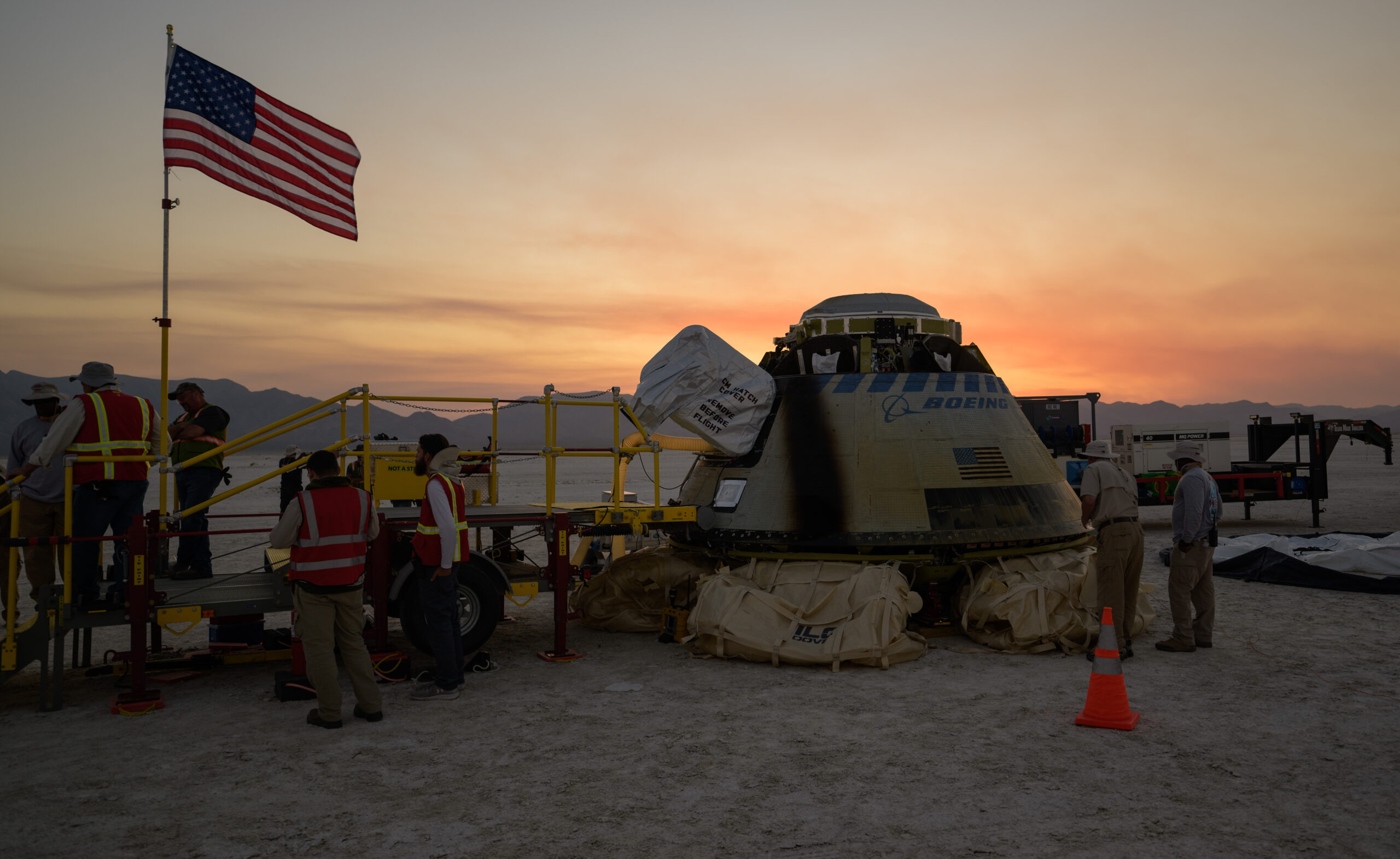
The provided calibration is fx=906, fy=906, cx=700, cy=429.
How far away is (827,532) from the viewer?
930 cm

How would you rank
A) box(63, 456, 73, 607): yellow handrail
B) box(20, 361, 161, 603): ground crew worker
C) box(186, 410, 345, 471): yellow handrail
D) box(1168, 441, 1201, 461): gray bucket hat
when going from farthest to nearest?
1. box(1168, 441, 1201, 461): gray bucket hat
2. box(186, 410, 345, 471): yellow handrail
3. box(20, 361, 161, 603): ground crew worker
4. box(63, 456, 73, 607): yellow handrail

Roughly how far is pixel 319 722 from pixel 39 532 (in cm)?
371

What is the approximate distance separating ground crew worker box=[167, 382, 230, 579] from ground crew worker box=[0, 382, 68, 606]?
0.95 meters

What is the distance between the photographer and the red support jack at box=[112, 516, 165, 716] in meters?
7.21

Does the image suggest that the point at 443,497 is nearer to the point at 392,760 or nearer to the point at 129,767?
the point at 392,760

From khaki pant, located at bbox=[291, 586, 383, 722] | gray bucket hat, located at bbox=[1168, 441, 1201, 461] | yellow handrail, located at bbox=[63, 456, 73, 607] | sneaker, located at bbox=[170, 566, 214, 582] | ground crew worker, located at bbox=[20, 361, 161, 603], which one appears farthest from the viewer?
gray bucket hat, located at bbox=[1168, 441, 1201, 461]

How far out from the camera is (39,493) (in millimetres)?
8070

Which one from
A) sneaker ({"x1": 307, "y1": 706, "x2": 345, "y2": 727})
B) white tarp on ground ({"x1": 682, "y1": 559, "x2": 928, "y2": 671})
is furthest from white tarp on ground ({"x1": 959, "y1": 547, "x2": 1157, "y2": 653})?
sneaker ({"x1": 307, "y1": 706, "x2": 345, "y2": 727})

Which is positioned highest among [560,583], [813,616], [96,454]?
[96,454]

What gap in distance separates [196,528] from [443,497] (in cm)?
309

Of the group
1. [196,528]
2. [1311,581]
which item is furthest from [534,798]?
[1311,581]

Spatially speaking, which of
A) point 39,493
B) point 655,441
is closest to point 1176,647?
point 655,441

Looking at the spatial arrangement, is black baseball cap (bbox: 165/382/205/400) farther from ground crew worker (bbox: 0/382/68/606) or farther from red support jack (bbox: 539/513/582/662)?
red support jack (bbox: 539/513/582/662)

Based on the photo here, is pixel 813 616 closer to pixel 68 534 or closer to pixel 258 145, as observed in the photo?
pixel 68 534
